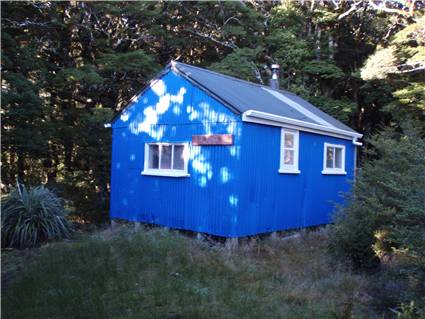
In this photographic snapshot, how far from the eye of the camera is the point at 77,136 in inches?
707

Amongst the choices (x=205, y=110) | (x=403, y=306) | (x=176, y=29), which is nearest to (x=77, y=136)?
(x=176, y=29)

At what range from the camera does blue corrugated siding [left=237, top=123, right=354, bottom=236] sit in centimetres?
1062

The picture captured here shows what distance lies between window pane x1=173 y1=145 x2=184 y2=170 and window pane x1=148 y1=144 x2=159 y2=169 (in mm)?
681

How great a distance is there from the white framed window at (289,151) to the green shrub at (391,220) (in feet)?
7.84

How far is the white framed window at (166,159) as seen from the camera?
11.5m

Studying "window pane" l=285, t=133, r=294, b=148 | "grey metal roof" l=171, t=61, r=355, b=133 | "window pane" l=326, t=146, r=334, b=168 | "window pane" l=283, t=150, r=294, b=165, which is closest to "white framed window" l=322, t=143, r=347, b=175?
"window pane" l=326, t=146, r=334, b=168

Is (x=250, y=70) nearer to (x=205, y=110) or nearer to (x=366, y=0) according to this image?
(x=366, y=0)

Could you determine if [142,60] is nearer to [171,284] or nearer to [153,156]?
[153,156]

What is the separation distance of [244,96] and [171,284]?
637 centimetres

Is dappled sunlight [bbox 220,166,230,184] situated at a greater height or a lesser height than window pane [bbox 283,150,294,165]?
lesser

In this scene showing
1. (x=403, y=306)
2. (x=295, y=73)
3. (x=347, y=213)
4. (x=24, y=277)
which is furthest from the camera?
(x=295, y=73)

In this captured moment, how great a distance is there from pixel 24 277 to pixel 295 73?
17.1 m

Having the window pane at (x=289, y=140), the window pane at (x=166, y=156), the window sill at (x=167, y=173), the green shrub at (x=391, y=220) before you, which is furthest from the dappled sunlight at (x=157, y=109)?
the green shrub at (x=391, y=220)

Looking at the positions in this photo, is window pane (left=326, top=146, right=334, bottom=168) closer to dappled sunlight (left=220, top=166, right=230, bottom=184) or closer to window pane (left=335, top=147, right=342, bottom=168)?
window pane (left=335, top=147, right=342, bottom=168)
